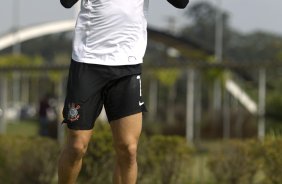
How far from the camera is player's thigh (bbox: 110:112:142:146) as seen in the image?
494 centimetres

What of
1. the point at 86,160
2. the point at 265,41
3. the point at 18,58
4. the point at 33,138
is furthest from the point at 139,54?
the point at 265,41

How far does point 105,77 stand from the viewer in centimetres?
491

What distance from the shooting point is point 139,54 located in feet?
16.4

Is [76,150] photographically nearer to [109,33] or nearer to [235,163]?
[109,33]

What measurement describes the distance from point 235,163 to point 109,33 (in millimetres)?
4672

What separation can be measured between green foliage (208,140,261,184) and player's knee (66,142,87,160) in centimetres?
431

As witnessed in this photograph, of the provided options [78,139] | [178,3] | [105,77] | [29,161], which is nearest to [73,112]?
[78,139]

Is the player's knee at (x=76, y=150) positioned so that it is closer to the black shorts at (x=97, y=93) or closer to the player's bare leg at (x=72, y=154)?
the player's bare leg at (x=72, y=154)

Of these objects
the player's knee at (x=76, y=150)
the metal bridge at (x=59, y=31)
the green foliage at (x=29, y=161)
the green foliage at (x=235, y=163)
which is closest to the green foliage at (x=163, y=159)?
the green foliage at (x=235, y=163)

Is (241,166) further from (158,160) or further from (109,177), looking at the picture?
(109,177)

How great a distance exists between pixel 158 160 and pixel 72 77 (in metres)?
4.49

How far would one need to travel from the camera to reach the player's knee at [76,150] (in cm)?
490

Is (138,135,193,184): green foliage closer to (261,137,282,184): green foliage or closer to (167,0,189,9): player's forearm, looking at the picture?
(261,137,282,184): green foliage

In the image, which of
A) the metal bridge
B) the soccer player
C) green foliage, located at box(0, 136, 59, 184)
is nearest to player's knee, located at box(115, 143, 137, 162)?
the soccer player
